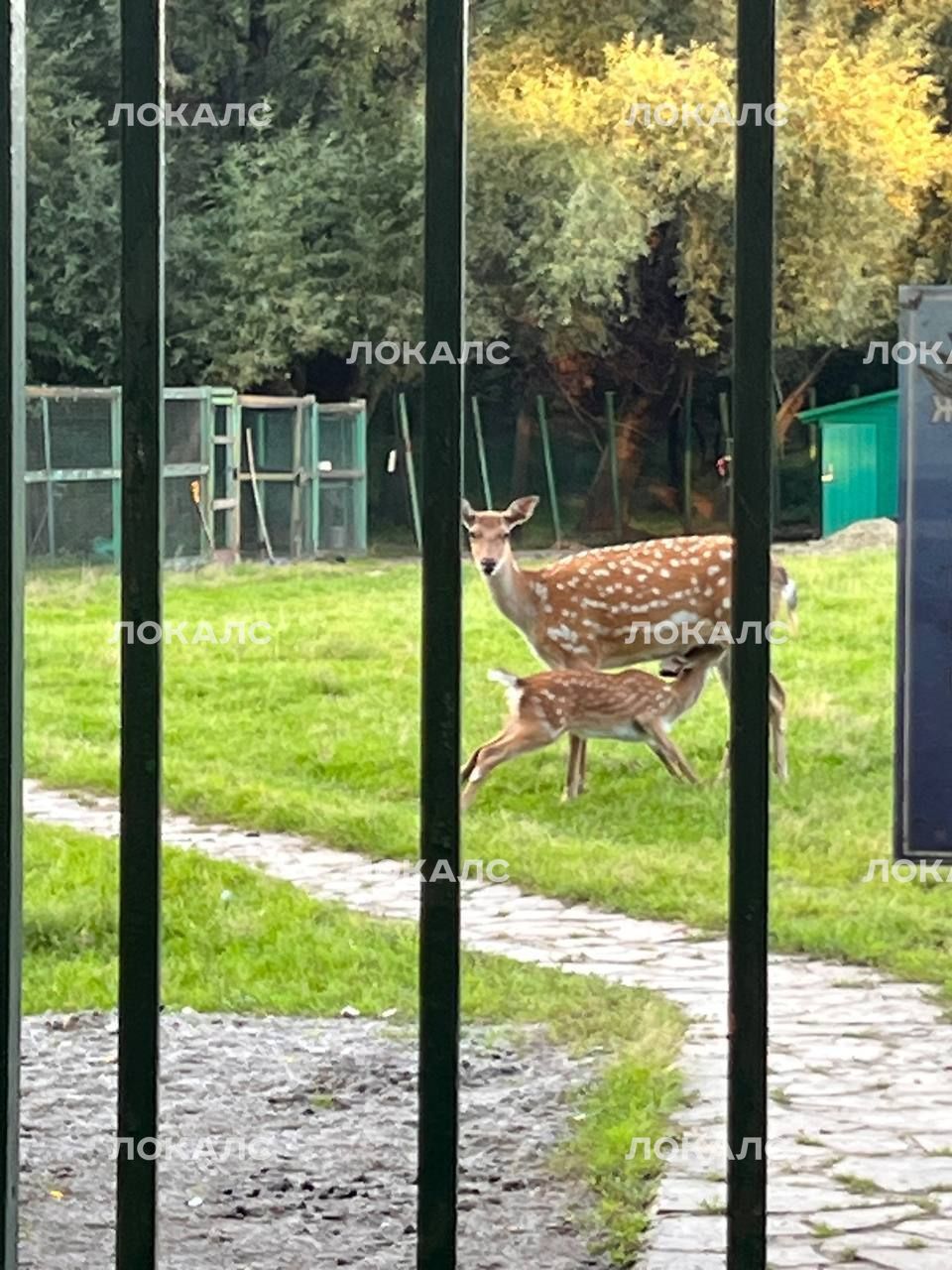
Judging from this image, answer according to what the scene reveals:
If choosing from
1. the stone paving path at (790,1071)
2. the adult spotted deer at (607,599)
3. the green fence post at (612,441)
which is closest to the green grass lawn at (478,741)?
the stone paving path at (790,1071)

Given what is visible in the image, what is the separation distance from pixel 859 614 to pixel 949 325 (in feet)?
19.7

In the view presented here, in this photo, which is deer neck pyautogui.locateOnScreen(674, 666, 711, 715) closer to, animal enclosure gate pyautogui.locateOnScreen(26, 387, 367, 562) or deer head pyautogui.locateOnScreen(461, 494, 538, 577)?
deer head pyautogui.locateOnScreen(461, 494, 538, 577)

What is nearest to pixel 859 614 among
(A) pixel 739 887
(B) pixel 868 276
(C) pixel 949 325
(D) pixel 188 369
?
(B) pixel 868 276

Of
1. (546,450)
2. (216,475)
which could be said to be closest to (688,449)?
(546,450)

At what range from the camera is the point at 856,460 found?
9.73 m

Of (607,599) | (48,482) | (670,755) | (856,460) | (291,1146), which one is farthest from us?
(856,460)

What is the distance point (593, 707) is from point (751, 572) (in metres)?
4.65

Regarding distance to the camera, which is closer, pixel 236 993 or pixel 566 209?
pixel 236 993

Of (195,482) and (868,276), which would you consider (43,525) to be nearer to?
(195,482)

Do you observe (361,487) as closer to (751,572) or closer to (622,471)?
(622,471)

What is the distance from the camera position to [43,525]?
27.3ft

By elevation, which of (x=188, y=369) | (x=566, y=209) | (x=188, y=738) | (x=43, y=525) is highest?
(x=566, y=209)

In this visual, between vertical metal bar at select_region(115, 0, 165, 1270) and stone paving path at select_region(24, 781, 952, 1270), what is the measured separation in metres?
1.15

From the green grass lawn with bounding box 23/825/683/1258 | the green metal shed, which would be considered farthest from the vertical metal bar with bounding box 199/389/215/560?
the green grass lawn with bounding box 23/825/683/1258
